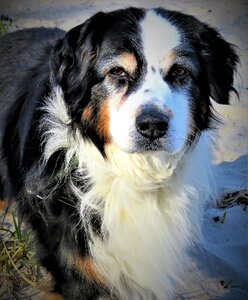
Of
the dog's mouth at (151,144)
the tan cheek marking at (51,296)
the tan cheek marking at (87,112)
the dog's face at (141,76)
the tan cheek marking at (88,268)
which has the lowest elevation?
the tan cheek marking at (51,296)

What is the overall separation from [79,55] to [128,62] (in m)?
0.26

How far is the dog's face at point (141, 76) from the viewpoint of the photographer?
196 cm

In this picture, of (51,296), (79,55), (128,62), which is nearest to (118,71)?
(128,62)

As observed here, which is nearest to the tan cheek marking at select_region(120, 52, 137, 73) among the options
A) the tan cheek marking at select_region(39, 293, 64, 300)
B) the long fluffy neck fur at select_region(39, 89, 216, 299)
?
the long fluffy neck fur at select_region(39, 89, 216, 299)

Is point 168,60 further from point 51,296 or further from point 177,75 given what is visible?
point 51,296

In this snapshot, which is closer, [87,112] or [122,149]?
[122,149]

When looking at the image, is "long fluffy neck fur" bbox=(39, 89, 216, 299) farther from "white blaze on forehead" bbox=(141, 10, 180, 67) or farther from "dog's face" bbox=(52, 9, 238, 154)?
"white blaze on forehead" bbox=(141, 10, 180, 67)

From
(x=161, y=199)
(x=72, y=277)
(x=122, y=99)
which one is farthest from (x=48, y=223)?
(x=122, y=99)

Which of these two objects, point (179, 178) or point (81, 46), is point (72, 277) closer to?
point (179, 178)

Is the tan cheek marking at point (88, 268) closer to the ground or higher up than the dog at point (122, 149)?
closer to the ground

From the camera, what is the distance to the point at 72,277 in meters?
2.31

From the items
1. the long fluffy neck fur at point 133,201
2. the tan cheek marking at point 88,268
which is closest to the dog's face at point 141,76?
the long fluffy neck fur at point 133,201

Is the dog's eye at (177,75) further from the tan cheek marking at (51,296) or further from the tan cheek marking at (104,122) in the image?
the tan cheek marking at (51,296)

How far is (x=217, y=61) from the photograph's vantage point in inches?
87.7
